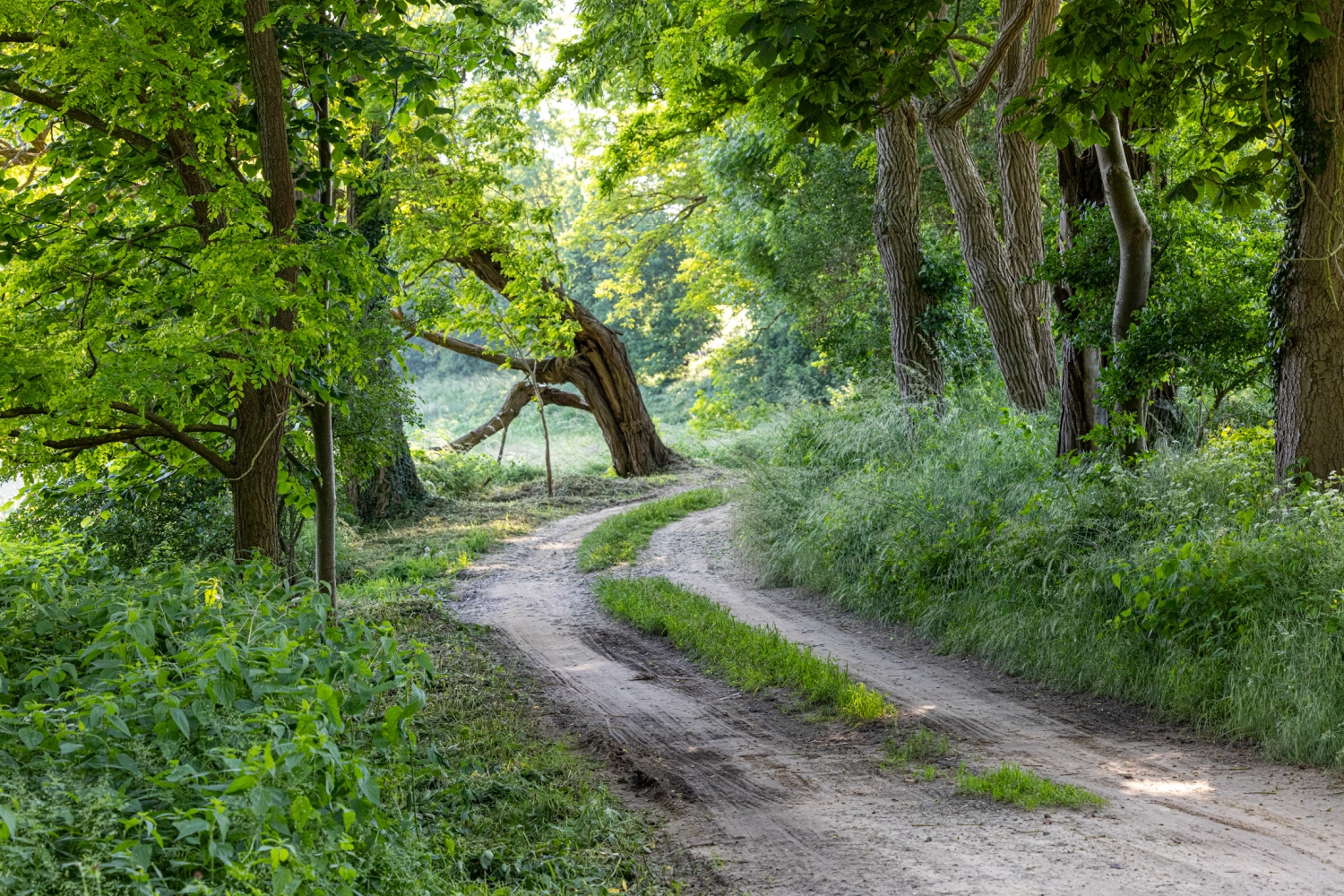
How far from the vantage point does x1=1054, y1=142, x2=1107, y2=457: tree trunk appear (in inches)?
354

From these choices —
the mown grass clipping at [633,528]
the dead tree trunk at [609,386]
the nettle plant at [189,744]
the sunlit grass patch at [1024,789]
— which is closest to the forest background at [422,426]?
the nettle plant at [189,744]

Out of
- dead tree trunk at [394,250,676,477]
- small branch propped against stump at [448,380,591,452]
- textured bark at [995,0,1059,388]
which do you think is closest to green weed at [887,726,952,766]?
textured bark at [995,0,1059,388]

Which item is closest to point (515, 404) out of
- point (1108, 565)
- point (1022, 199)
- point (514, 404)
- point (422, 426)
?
point (514, 404)

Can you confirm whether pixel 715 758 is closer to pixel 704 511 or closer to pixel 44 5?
pixel 44 5

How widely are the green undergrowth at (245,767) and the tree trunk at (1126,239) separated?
5.86 meters

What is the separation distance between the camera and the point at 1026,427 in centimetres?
945

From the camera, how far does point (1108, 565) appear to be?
6777 millimetres

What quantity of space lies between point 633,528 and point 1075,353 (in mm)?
7188

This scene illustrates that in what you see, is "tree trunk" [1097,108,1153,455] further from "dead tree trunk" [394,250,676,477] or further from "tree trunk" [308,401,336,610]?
"dead tree trunk" [394,250,676,477]

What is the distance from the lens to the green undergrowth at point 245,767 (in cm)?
264

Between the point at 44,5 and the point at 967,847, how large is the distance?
19.7 feet

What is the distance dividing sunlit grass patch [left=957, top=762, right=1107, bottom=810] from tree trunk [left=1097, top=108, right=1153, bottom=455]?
14.1ft

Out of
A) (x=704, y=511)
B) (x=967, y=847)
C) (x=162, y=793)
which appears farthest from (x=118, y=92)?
(x=704, y=511)

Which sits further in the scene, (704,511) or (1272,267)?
(704,511)
